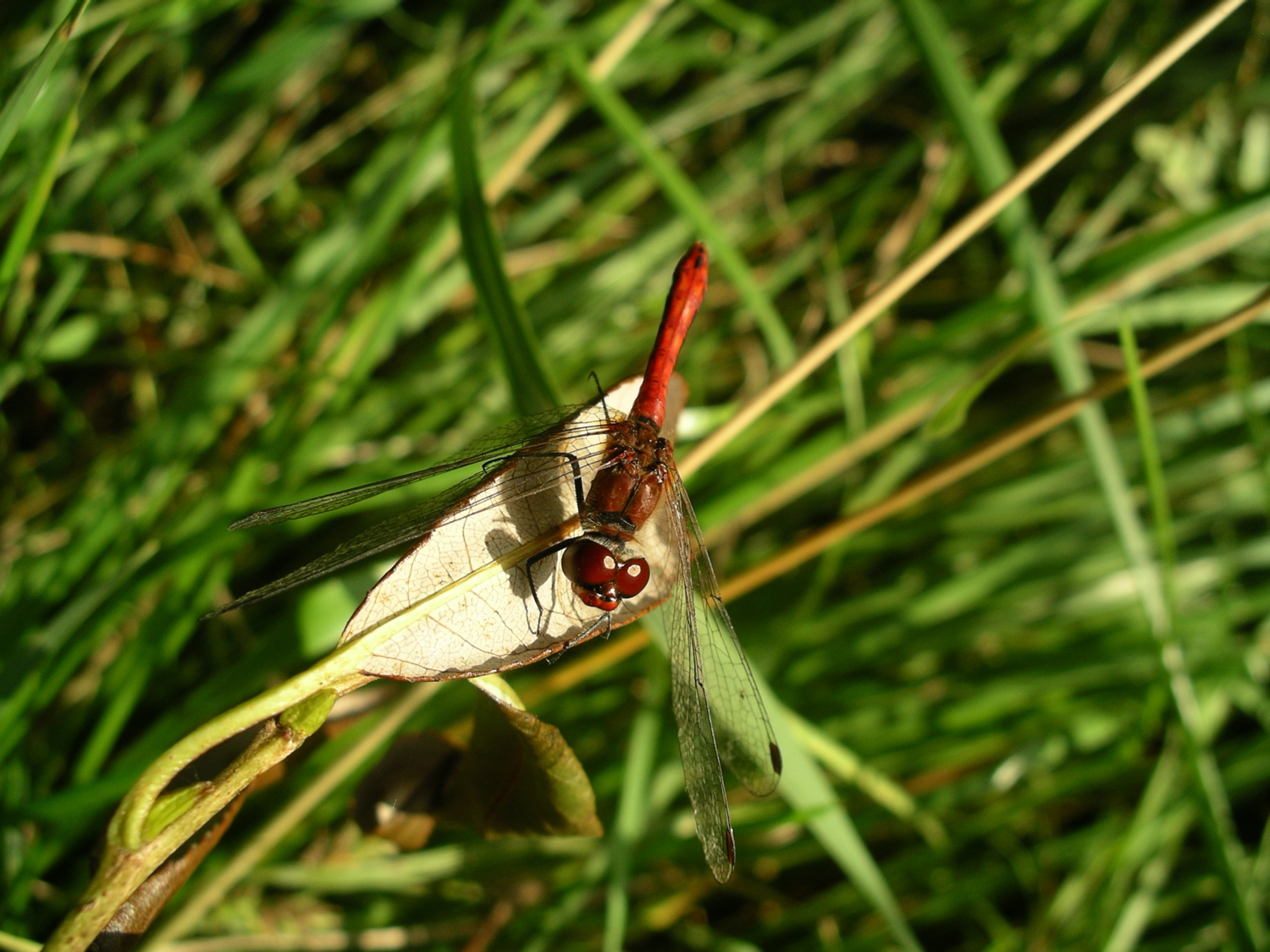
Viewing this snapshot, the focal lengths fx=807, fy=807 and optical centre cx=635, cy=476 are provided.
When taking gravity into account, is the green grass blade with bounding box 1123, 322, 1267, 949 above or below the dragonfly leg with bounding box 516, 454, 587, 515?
below

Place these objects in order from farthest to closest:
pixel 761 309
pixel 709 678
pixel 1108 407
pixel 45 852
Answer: pixel 1108 407, pixel 761 309, pixel 45 852, pixel 709 678

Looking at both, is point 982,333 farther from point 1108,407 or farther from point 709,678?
point 709,678

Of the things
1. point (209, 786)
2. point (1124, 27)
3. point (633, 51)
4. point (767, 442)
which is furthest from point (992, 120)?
point (209, 786)

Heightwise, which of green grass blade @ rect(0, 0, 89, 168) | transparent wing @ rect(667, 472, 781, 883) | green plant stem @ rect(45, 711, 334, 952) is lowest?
green plant stem @ rect(45, 711, 334, 952)

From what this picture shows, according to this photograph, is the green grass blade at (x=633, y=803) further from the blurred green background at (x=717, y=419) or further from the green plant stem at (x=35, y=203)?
the green plant stem at (x=35, y=203)

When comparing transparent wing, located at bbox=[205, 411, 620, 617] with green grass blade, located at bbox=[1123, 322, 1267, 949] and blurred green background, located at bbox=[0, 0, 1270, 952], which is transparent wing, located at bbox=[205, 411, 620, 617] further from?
green grass blade, located at bbox=[1123, 322, 1267, 949]

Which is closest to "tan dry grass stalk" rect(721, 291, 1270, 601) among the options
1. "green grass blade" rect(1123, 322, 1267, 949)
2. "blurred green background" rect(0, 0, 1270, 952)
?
"green grass blade" rect(1123, 322, 1267, 949)

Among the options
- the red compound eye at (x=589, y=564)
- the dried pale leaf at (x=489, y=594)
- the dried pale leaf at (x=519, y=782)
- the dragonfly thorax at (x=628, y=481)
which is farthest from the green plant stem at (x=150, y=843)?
the dragonfly thorax at (x=628, y=481)
